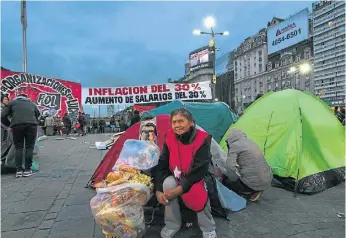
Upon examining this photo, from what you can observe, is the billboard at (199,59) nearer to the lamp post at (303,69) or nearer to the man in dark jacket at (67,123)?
the lamp post at (303,69)

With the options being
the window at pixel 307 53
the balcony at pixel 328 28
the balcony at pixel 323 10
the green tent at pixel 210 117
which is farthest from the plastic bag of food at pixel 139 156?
the window at pixel 307 53

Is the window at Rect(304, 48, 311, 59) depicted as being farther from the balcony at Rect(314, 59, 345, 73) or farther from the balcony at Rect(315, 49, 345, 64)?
the balcony at Rect(314, 59, 345, 73)

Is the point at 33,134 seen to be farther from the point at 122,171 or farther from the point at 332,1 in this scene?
the point at 332,1

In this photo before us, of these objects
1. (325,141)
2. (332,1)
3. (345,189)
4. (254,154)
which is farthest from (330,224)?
(332,1)

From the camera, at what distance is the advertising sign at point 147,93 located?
47.5 feet

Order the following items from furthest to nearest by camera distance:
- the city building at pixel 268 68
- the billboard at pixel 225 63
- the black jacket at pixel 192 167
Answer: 1. the billboard at pixel 225 63
2. the city building at pixel 268 68
3. the black jacket at pixel 192 167

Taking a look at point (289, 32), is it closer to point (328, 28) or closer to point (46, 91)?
point (328, 28)

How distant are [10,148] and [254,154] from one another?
478 centimetres

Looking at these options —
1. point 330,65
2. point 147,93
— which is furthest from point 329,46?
point 147,93

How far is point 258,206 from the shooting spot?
4.12 metres

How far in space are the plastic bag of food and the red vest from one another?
12.7 inches

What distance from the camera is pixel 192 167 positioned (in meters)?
2.86

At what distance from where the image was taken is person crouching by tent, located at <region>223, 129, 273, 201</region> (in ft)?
13.7

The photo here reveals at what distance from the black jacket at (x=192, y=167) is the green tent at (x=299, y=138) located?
2623 millimetres
